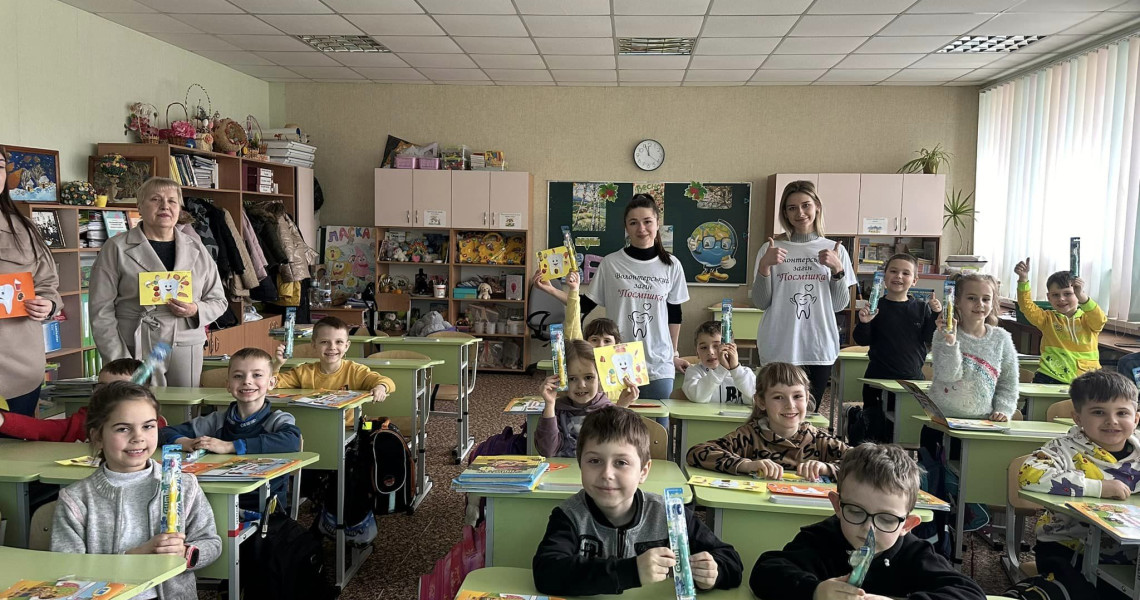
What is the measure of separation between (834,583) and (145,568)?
145cm

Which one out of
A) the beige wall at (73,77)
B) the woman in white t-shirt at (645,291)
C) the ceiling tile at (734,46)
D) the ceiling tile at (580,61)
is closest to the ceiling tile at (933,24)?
the ceiling tile at (734,46)

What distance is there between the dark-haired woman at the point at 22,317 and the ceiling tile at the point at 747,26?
415cm

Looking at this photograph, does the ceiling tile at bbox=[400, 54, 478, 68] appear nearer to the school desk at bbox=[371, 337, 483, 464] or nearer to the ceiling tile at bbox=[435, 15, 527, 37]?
the ceiling tile at bbox=[435, 15, 527, 37]

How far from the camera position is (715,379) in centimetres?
344

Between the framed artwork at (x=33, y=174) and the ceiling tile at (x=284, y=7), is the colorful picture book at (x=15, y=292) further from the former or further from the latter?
the ceiling tile at (x=284, y=7)

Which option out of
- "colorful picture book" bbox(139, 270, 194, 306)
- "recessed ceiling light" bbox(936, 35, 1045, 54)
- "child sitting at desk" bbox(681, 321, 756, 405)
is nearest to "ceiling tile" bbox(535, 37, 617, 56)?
"recessed ceiling light" bbox(936, 35, 1045, 54)

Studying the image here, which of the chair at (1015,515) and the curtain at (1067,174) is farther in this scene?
the curtain at (1067,174)

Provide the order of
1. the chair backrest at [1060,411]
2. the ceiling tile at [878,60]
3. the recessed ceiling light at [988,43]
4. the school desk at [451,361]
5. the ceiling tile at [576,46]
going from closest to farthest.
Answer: the chair backrest at [1060,411] < the school desk at [451,361] < the recessed ceiling light at [988,43] < the ceiling tile at [576,46] < the ceiling tile at [878,60]

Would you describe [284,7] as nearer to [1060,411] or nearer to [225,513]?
[225,513]

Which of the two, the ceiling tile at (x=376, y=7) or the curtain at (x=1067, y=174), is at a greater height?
the ceiling tile at (x=376, y=7)

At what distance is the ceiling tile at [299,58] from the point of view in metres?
6.58

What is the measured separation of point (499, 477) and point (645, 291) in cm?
156

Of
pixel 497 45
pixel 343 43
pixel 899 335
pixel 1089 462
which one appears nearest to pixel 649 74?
pixel 497 45

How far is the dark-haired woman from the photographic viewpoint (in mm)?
3049
